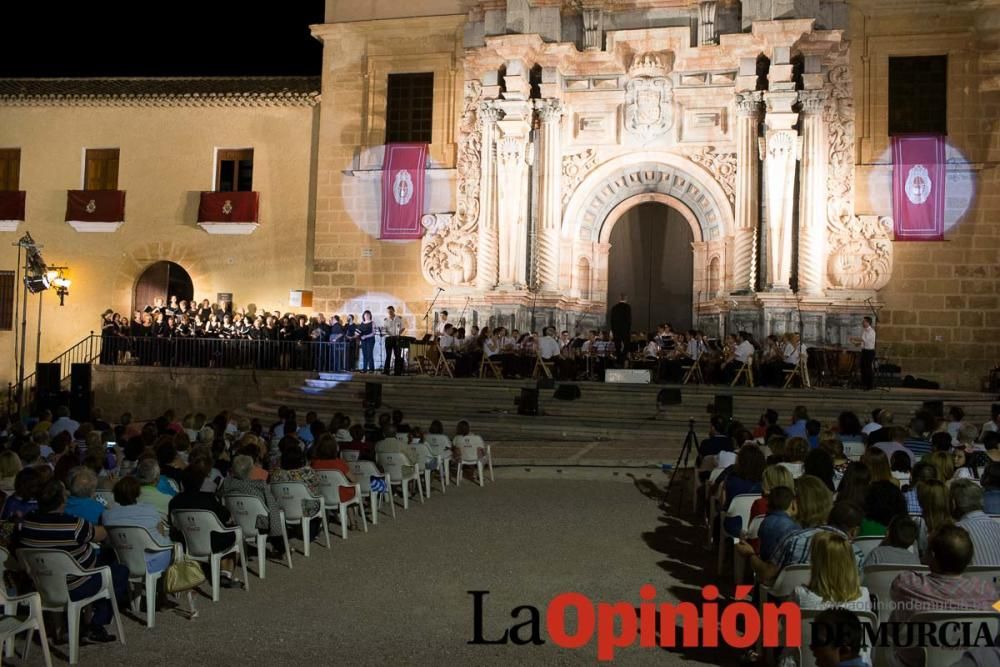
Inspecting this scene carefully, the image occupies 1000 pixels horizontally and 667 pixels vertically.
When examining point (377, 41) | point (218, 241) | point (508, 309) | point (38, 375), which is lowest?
point (38, 375)

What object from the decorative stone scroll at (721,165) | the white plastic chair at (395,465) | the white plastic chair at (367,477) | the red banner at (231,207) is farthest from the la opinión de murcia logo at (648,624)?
the red banner at (231,207)

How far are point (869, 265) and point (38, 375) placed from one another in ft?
57.0

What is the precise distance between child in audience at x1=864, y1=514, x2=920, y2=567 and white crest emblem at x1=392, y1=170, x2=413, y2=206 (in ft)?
58.6

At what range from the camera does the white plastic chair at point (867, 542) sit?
17.9 feet

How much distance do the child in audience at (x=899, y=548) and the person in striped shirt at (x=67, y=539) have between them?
4457 mm

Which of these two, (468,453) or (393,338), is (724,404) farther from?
(393,338)

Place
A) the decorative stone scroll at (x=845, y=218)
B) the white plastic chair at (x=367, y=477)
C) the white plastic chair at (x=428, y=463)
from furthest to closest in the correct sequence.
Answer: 1. the decorative stone scroll at (x=845, y=218)
2. the white plastic chair at (x=428, y=463)
3. the white plastic chair at (x=367, y=477)

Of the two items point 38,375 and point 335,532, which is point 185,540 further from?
point 38,375

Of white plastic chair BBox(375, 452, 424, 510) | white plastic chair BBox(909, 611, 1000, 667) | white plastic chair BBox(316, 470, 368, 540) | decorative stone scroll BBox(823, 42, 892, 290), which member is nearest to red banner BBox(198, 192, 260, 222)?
decorative stone scroll BBox(823, 42, 892, 290)

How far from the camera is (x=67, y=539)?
18.7 ft

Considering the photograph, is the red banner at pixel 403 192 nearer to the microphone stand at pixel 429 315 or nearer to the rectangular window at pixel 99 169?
the microphone stand at pixel 429 315

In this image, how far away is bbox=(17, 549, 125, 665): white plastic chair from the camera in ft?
18.1

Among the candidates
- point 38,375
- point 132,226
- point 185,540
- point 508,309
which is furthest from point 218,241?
point 185,540

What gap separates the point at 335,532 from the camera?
362 inches
